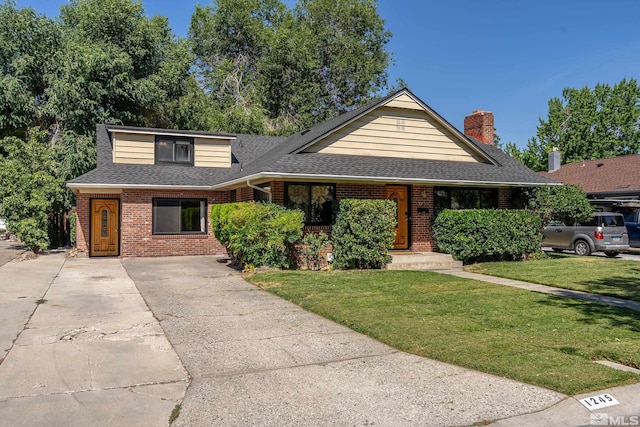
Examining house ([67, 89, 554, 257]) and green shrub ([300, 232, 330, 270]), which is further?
house ([67, 89, 554, 257])

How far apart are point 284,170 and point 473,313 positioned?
6744 millimetres

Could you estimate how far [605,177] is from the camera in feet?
93.3

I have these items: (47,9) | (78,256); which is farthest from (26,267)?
(47,9)

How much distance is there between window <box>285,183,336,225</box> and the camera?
1366 cm

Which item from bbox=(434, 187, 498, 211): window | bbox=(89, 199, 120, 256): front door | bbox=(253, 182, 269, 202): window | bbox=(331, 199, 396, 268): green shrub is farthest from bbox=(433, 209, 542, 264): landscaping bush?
bbox=(89, 199, 120, 256): front door

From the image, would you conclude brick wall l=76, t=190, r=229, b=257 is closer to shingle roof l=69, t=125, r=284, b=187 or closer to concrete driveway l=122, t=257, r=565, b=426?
shingle roof l=69, t=125, r=284, b=187

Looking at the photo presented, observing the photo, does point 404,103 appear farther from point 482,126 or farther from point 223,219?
point 482,126

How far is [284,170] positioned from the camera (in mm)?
12695

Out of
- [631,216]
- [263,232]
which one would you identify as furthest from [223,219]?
[631,216]

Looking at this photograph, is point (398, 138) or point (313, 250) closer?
point (313, 250)

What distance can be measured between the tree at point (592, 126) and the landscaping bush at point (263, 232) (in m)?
42.0

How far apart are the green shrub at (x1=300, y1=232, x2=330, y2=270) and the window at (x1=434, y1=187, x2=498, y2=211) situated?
4.54 metres

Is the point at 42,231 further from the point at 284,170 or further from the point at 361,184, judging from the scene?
the point at 361,184

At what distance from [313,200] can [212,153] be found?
24.5 feet
